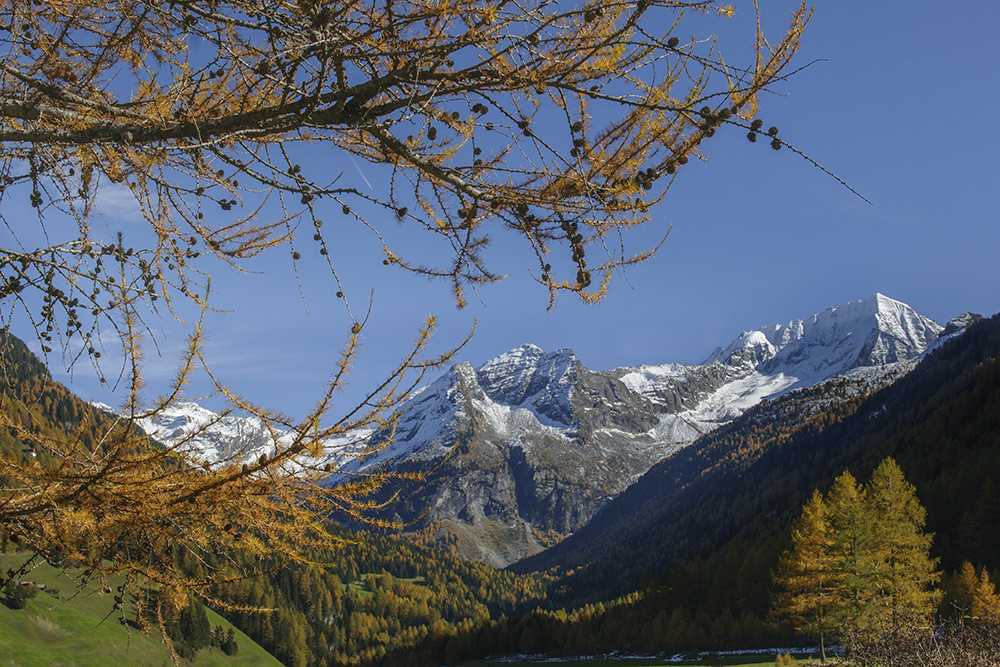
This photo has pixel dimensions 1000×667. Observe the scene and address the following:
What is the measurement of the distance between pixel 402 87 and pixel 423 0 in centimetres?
49

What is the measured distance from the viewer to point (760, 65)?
2678 millimetres

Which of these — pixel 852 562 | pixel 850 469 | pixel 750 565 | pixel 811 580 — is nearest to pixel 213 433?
pixel 852 562

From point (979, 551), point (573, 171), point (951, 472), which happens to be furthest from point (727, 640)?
point (573, 171)

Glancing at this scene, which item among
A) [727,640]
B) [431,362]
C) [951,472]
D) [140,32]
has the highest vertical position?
[140,32]

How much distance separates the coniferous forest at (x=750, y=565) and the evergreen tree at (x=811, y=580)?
0.31 feet

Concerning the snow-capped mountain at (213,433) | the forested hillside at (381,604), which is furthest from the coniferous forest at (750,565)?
the forested hillside at (381,604)

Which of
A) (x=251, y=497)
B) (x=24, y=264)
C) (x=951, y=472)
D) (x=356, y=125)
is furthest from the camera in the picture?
(x=951, y=472)

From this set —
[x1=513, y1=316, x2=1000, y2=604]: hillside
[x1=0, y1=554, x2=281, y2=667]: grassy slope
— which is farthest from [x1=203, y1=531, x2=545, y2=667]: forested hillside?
[x1=513, y1=316, x2=1000, y2=604]: hillside

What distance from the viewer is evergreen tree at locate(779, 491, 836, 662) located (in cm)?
2305

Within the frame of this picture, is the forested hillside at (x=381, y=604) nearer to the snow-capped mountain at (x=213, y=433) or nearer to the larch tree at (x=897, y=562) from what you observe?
the larch tree at (x=897, y=562)

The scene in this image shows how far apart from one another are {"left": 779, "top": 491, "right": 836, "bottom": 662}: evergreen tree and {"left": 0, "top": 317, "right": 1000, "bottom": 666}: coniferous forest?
0.31ft

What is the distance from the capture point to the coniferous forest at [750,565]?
883 inches

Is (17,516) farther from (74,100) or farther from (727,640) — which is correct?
(727,640)

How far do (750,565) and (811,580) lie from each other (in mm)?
28219
